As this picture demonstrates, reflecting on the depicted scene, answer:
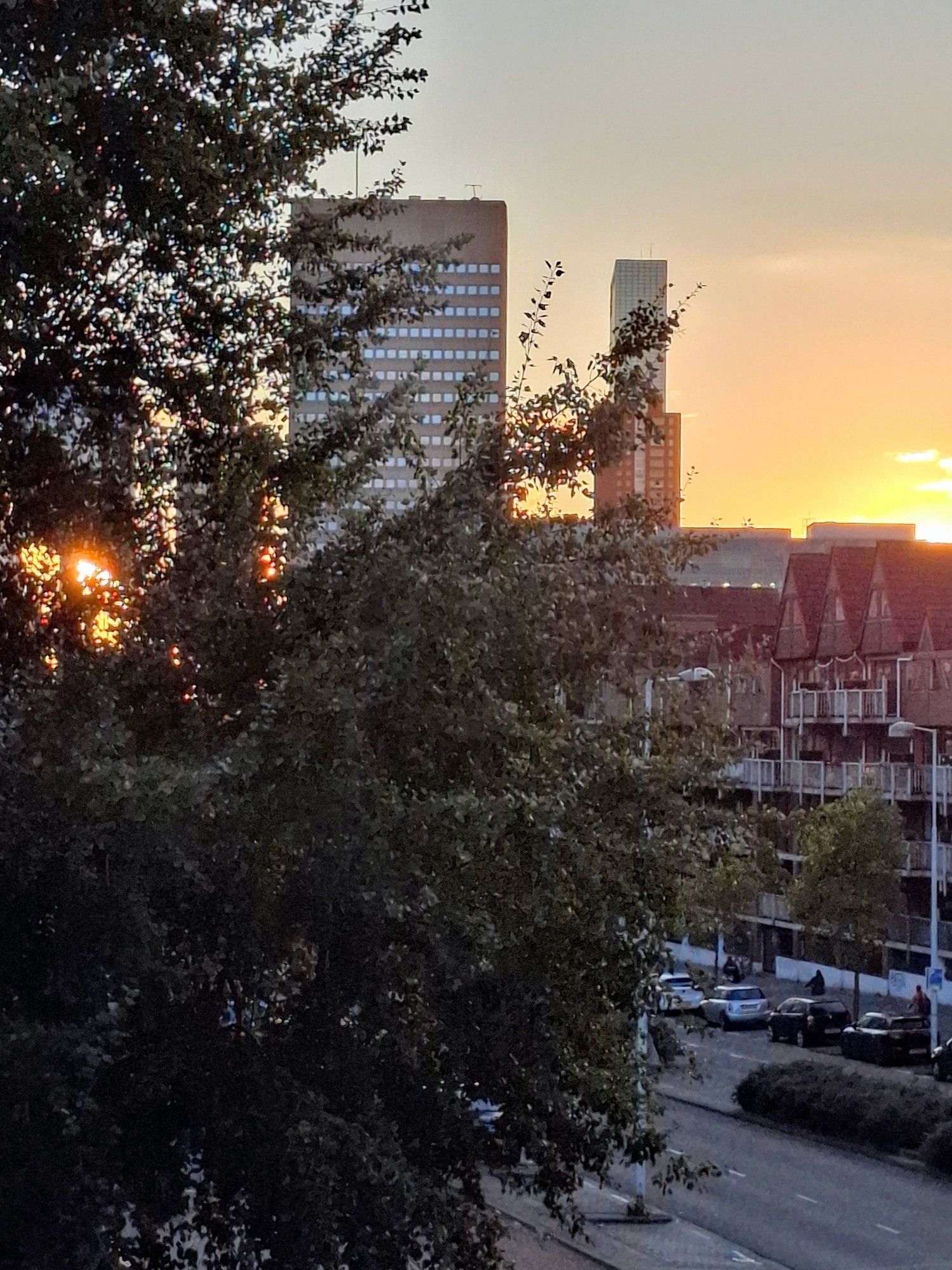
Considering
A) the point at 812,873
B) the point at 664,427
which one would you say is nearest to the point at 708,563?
the point at 812,873

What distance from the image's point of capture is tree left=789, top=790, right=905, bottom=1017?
52.0 meters

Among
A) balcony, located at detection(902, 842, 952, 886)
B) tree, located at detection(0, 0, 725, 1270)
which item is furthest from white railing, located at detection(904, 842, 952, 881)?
tree, located at detection(0, 0, 725, 1270)

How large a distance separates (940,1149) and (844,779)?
112ft

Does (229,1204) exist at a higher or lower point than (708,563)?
lower

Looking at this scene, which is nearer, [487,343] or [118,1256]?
[118,1256]

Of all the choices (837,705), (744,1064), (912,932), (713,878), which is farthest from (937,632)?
(713,878)

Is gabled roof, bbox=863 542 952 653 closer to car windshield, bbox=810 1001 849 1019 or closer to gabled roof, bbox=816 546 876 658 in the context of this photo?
gabled roof, bbox=816 546 876 658

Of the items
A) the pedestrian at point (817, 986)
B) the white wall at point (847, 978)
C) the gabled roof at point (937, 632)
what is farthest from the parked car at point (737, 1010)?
the gabled roof at point (937, 632)

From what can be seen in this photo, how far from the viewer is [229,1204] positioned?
Answer: 31.4 ft

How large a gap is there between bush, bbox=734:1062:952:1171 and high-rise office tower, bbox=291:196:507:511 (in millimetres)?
13647

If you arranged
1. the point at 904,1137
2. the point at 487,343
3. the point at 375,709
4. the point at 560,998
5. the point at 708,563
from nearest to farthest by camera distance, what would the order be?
the point at 375,709 < the point at 560,998 < the point at 487,343 < the point at 904,1137 < the point at 708,563

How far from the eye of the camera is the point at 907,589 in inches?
2452

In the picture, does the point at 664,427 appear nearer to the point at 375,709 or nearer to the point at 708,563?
the point at 375,709

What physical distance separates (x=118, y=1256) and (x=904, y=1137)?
23599 mm
